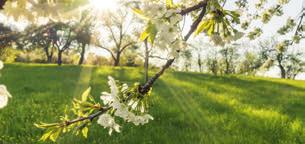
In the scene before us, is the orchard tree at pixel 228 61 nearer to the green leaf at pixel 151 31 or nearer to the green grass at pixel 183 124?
the green grass at pixel 183 124

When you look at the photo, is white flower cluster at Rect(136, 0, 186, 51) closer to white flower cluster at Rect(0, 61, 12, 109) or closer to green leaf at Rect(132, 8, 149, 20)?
green leaf at Rect(132, 8, 149, 20)

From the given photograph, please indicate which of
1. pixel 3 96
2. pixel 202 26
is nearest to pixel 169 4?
pixel 202 26

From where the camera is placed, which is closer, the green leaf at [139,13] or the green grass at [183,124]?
the green leaf at [139,13]

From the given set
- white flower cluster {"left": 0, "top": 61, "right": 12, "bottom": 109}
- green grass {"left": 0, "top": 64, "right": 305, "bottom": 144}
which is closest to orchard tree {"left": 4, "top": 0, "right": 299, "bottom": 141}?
white flower cluster {"left": 0, "top": 61, "right": 12, "bottom": 109}

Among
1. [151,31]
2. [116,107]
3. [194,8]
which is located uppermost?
[194,8]

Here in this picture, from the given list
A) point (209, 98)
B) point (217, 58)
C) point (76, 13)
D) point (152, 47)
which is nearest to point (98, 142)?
point (76, 13)

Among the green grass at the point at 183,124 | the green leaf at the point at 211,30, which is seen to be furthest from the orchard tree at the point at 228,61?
the green leaf at the point at 211,30

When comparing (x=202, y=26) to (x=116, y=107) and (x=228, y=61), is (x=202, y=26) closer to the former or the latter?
(x=116, y=107)

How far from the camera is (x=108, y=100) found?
145 centimetres

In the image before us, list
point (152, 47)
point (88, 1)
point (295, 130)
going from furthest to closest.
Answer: point (295, 130) → point (88, 1) → point (152, 47)

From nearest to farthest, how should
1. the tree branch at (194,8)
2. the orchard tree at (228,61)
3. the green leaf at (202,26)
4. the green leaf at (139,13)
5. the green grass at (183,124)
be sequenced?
the green leaf at (139,13), the tree branch at (194,8), the green leaf at (202,26), the green grass at (183,124), the orchard tree at (228,61)

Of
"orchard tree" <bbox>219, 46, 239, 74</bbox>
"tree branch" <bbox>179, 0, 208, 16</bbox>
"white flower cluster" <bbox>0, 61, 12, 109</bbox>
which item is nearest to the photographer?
"white flower cluster" <bbox>0, 61, 12, 109</bbox>

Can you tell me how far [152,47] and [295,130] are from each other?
600 cm

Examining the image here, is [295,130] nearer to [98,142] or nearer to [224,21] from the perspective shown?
[98,142]
